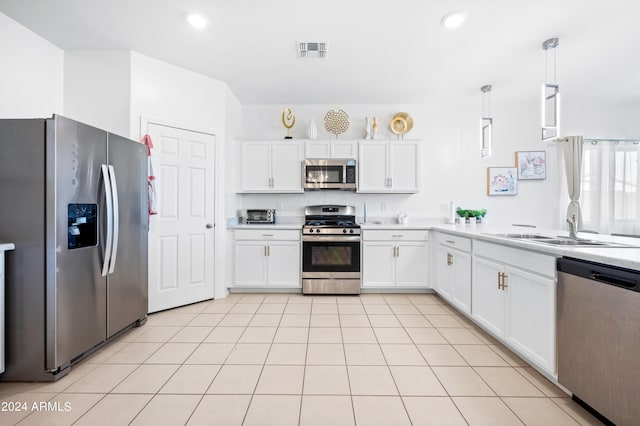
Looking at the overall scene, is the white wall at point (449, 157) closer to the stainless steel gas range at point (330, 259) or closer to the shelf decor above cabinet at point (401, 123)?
the shelf decor above cabinet at point (401, 123)

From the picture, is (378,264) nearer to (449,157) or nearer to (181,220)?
(449,157)

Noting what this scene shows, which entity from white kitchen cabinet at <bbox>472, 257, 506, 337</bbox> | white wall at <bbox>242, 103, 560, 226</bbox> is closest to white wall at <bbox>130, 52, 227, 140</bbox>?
white wall at <bbox>242, 103, 560, 226</bbox>

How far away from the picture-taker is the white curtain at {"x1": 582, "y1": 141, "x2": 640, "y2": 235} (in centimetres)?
406

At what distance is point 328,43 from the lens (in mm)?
2758

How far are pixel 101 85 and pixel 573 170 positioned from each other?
4.43 m

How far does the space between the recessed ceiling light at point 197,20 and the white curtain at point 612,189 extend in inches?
204

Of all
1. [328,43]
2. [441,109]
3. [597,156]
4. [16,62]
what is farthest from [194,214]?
[597,156]

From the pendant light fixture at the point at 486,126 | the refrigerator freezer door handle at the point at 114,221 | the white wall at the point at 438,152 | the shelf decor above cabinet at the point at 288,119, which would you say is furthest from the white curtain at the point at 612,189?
the refrigerator freezer door handle at the point at 114,221

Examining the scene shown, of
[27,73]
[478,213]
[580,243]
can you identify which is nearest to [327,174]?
[478,213]

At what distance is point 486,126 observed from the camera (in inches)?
118

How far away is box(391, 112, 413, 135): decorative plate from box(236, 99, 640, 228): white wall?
0.09m

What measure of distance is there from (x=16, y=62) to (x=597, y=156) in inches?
270

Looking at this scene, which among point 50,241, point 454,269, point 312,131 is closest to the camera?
point 50,241

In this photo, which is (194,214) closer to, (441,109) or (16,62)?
(16,62)
